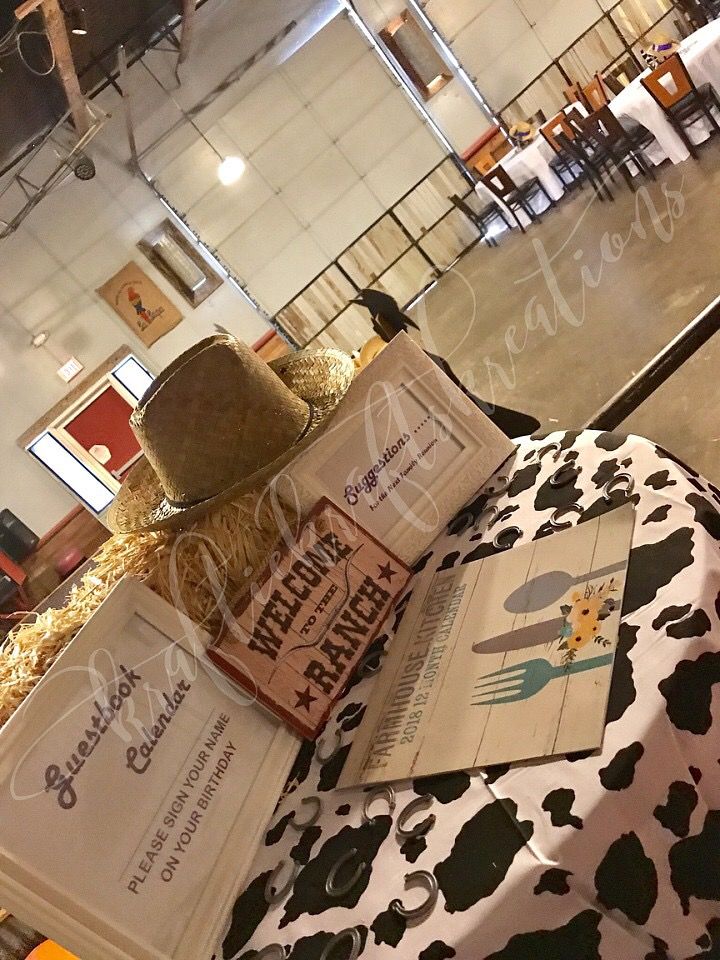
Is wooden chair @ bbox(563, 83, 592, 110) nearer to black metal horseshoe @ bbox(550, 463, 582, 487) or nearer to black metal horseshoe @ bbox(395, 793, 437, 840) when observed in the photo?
black metal horseshoe @ bbox(550, 463, 582, 487)

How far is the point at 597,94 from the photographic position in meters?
8.12

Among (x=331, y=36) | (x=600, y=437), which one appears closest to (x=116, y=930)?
(x=600, y=437)

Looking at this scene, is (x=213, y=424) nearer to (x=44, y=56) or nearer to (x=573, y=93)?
(x=44, y=56)

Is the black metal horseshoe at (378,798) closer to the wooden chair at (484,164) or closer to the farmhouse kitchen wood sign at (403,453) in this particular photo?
the farmhouse kitchen wood sign at (403,453)

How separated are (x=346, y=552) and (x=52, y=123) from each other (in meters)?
6.83

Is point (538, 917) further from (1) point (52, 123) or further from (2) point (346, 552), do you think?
(1) point (52, 123)

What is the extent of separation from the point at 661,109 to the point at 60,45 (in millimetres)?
4470

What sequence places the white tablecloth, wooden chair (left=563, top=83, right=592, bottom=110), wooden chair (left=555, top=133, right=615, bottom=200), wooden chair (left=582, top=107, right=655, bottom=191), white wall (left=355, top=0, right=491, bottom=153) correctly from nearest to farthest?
1. wooden chair (left=582, top=107, right=655, bottom=191)
2. wooden chair (left=555, top=133, right=615, bottom=200)
3. the white tablecloth
4. wooden chair (left=563, top=83, right=592, bottom=110)
5. white wall (left=355, top=0, right=491, bottom=153)

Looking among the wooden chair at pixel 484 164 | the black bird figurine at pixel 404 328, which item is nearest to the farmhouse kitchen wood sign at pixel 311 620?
the black bird figurine at pixel 404 328

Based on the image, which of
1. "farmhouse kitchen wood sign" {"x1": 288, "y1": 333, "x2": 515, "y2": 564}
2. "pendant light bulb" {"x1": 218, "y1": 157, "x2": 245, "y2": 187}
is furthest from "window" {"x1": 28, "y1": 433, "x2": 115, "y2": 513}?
"farmhouse kitchen wood sign" {"x1": 288, "y1": 333, "x2": 515, "y2": 564}

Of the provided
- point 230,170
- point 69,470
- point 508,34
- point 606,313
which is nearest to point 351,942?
point 606,313

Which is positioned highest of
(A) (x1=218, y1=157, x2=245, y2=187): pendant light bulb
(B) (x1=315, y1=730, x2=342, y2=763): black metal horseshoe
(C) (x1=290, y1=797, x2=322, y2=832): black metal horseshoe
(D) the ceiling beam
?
(D) the ceiling beam

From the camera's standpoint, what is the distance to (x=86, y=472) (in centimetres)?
781

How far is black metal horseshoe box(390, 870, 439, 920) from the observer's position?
0.90 m
